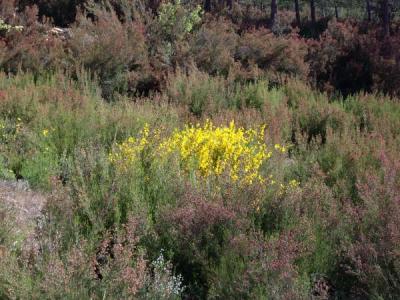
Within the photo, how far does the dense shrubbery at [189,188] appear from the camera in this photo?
12.2 ft

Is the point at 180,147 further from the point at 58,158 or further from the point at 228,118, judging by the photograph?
Answer: the point at 228,118

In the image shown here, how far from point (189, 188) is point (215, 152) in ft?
4.67

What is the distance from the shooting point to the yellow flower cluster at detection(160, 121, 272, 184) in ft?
18.7

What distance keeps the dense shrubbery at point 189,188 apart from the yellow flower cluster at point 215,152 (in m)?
0.02

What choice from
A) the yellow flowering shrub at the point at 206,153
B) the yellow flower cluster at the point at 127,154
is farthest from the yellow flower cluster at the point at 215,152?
the yellow flower cluster at the point at 127,154

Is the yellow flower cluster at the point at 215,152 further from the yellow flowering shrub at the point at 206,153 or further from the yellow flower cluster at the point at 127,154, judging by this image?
the yellow flower cluster at the point at 127,154

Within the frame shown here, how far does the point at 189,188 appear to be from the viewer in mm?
4895

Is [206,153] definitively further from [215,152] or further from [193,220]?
[193,220]

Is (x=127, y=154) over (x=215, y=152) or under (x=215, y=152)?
over

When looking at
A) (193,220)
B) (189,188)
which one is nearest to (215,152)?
(189,188)

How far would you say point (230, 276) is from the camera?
389cm

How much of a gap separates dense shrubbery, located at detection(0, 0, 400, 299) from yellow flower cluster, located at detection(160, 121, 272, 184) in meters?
0.02

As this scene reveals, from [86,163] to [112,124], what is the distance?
226 cm

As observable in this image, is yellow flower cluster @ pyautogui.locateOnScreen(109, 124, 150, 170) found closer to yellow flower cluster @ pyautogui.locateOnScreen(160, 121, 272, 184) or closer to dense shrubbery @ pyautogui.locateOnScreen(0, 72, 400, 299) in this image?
dense shrubbery @ pyautogui.locateOnScreen(0, 72, 400, 299)
